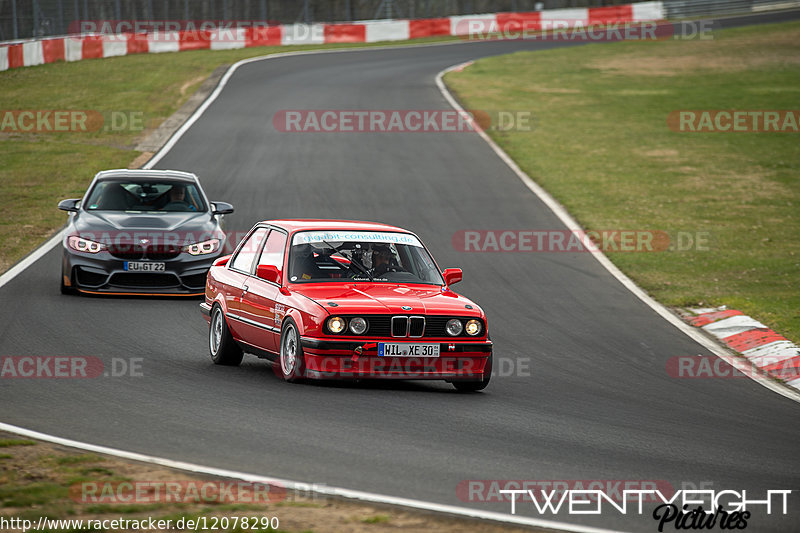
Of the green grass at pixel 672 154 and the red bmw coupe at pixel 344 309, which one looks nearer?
the red bmw coupe at pixel 344 309

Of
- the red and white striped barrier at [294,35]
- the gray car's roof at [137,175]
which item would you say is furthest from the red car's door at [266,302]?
the red and white striped barrier at [294,35]

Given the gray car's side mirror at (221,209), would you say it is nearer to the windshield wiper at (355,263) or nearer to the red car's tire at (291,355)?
the windshield wiper at (355,263)

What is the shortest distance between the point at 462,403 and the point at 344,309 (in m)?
1.24

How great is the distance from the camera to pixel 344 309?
923 cm

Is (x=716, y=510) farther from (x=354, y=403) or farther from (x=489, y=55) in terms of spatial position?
(x=489, y=55)

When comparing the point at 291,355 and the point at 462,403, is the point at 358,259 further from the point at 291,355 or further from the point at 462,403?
the point at 462,403

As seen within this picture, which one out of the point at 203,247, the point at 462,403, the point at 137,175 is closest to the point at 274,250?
the point at 462,403

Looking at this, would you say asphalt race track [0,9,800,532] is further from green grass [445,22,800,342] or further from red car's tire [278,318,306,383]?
green grass [445,22,800,342]

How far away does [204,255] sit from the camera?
576 inches

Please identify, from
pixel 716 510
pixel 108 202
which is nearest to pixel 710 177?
pixel 108 202

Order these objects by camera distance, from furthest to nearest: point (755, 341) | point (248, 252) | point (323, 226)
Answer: point (755, 341)
point (248, 252)
point (323, 226)

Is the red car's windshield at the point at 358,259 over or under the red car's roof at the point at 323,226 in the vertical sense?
under

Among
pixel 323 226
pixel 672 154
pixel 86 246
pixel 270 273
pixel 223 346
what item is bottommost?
pixel 672 154

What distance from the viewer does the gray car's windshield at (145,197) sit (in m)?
15.5
